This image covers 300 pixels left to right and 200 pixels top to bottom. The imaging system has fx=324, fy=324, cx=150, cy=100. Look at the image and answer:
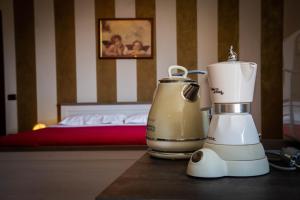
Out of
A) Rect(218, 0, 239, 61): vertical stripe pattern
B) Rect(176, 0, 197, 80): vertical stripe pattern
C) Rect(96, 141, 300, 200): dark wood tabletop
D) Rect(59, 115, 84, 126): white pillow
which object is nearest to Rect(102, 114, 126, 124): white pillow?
Rect(59, 115, 84, 126): white pillow

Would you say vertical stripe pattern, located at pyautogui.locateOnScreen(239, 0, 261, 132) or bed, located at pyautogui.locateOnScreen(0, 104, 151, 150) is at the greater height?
vertical stripe pattern, located at pyautogui.locateOnScreen(239, 0, 261, 132)

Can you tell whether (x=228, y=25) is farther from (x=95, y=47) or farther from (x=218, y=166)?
(x=218, y=166)

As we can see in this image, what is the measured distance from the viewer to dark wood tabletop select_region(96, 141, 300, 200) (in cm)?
60

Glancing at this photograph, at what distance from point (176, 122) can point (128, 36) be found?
3.41 metres

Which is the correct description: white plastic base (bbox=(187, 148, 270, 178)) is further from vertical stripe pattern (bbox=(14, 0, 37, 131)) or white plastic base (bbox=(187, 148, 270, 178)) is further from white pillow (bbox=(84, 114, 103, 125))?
vertical stripe pattern (bbox=(14, 0, 37, 131))

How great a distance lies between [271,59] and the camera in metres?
4.16

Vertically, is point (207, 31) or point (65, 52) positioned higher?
point (207, 31)

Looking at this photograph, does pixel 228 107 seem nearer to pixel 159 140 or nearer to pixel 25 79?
pixel 159 140

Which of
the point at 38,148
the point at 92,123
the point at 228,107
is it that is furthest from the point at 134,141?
the point at 228,107

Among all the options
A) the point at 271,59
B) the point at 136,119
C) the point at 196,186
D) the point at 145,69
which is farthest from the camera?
the point at 145,69

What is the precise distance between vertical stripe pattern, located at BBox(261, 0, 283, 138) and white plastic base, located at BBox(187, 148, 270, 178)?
3662 mm

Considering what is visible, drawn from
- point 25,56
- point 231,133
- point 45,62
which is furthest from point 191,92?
point 25,56

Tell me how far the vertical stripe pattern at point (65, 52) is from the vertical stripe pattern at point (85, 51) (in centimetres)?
7

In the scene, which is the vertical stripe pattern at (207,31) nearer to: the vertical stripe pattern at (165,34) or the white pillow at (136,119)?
the vertical stripe pattern at (165,34)
